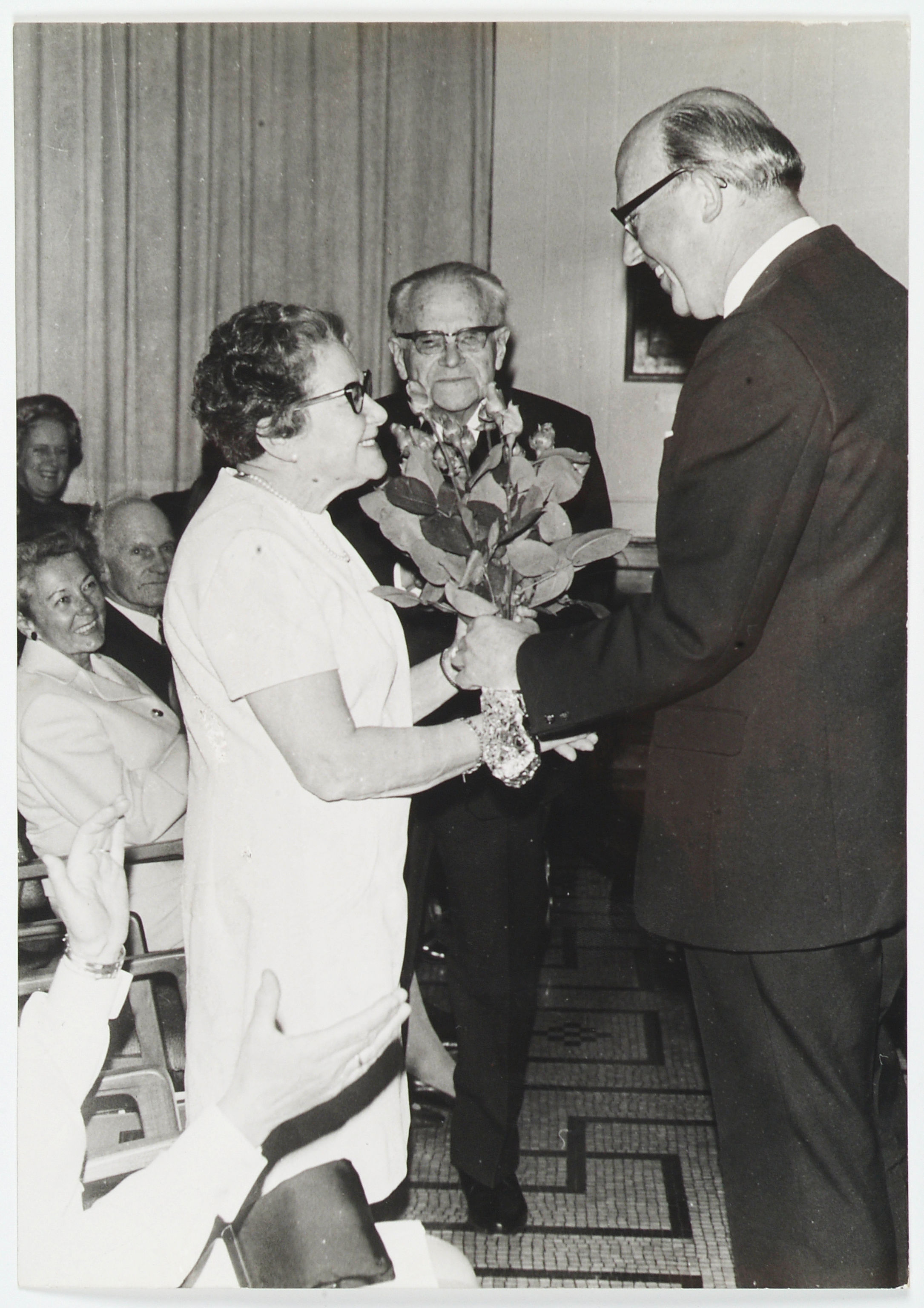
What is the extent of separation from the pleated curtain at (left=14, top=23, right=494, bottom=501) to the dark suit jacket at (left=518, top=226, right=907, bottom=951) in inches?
49.5

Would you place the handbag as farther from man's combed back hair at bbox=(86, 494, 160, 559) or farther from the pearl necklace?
man's combed back hair at bbox=(86, 494, 160, 559)

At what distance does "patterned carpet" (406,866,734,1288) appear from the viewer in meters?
2.58

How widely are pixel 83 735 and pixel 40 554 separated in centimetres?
38

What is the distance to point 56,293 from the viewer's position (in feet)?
7.98

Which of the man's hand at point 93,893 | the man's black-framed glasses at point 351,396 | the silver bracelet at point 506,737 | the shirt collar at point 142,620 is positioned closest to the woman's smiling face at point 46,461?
the shirt collar at point 142,620

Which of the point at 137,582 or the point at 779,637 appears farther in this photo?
the point at 137,582

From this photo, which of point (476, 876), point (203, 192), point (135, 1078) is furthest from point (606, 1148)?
point (203, 192)

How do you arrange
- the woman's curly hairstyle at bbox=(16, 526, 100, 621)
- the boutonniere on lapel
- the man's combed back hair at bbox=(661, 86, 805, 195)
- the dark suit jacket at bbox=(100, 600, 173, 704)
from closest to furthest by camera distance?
the man's combed back hair at bbox=(661, 86, 805, 195) → the boutonniere on lapel → the woman's curly hairstyle at bbox=(16, 526, 100, 621) → the dark suit jacket at bbox=(100, 600, 173, 704)

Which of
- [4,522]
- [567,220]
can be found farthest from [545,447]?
[567,220]

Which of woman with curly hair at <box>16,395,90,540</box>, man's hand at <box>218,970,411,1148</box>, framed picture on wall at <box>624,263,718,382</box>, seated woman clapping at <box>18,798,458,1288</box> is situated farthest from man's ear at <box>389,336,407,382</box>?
framed picture on wall at <box>624,263,718,382</box>

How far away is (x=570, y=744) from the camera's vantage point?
7.41ft

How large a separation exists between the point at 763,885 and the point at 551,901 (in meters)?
2.88

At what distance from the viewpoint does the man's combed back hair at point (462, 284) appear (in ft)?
9.20

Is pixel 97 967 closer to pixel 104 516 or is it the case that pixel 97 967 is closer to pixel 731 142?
pixel 104 516
